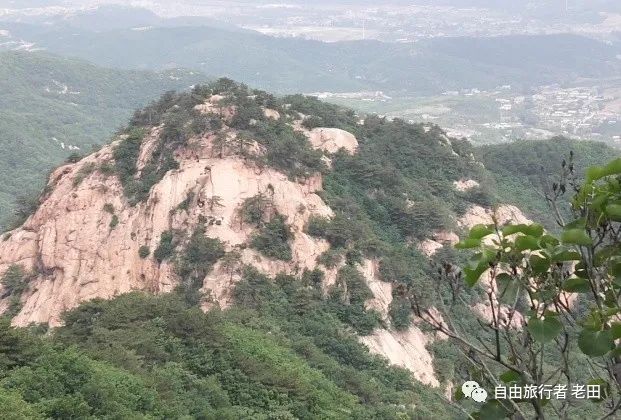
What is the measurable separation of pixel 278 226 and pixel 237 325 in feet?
15.7

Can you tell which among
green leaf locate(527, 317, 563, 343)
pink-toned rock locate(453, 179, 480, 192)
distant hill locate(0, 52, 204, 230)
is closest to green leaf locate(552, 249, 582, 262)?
green leaf locate(527, 317, 563, 343)

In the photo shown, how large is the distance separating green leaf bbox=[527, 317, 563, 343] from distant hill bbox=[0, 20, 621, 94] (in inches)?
4918

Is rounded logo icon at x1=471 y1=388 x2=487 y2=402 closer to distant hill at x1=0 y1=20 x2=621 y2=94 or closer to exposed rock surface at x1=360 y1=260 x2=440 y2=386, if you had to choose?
exposed rock surface at x1=360 y1=260 x2=440 y2=386

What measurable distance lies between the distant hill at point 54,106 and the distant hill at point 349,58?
34.1m

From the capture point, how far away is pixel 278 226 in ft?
65.1

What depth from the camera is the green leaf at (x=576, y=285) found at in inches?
95.9

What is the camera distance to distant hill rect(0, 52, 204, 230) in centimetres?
6377

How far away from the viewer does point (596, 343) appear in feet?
7.27

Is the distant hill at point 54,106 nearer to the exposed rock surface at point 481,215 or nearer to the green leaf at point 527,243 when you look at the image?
the exposed rock surface at point 481,215

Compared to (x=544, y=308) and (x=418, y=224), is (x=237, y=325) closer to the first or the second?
(x=418, y=224)

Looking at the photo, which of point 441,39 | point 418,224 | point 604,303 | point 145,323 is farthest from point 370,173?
point 441,39

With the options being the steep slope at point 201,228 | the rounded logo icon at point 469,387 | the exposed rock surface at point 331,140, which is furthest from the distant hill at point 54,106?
the rounded logo icon at point 469,387

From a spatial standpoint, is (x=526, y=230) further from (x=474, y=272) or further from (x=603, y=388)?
(x=603, y=388)

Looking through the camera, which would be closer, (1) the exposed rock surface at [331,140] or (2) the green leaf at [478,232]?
(2) the green leaf at [478,232]
